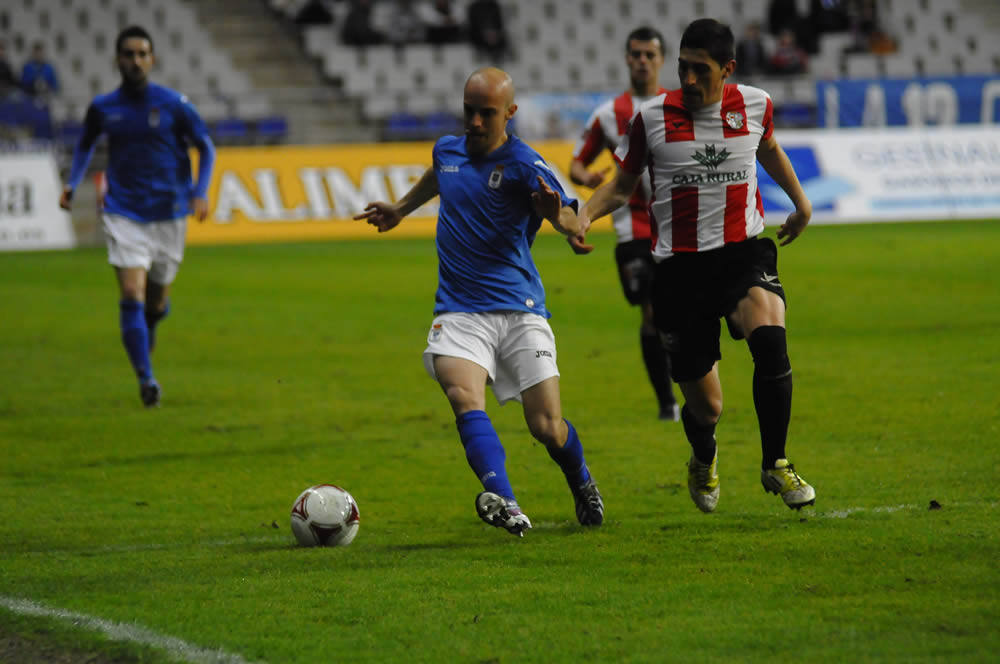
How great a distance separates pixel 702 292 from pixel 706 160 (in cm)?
54

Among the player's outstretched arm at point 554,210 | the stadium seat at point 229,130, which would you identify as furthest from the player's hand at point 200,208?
the stadium seat at point 229,130

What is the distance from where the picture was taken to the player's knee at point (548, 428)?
607 cm

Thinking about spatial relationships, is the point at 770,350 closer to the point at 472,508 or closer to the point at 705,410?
the point at 705,410

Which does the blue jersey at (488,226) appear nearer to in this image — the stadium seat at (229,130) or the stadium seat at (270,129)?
the stadium seat at (229,130)

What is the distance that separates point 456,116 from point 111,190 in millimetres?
17994

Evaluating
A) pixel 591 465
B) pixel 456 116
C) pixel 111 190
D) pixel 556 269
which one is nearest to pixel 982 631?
pixel 591 465

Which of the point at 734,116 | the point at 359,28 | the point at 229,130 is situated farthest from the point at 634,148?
the point at 359,28

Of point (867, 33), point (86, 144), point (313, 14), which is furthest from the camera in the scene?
point (867, 33)

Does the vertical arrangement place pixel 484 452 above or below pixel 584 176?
below

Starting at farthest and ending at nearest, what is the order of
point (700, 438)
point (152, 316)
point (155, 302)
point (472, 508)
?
point (152, 316)
point (155, 302)
point (472, 508)
point (700, 438)

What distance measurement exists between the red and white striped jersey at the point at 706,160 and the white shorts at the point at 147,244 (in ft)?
16.5

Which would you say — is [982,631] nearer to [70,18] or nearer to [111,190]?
[111,190]

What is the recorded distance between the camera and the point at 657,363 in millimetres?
9117

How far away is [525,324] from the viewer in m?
6.16
